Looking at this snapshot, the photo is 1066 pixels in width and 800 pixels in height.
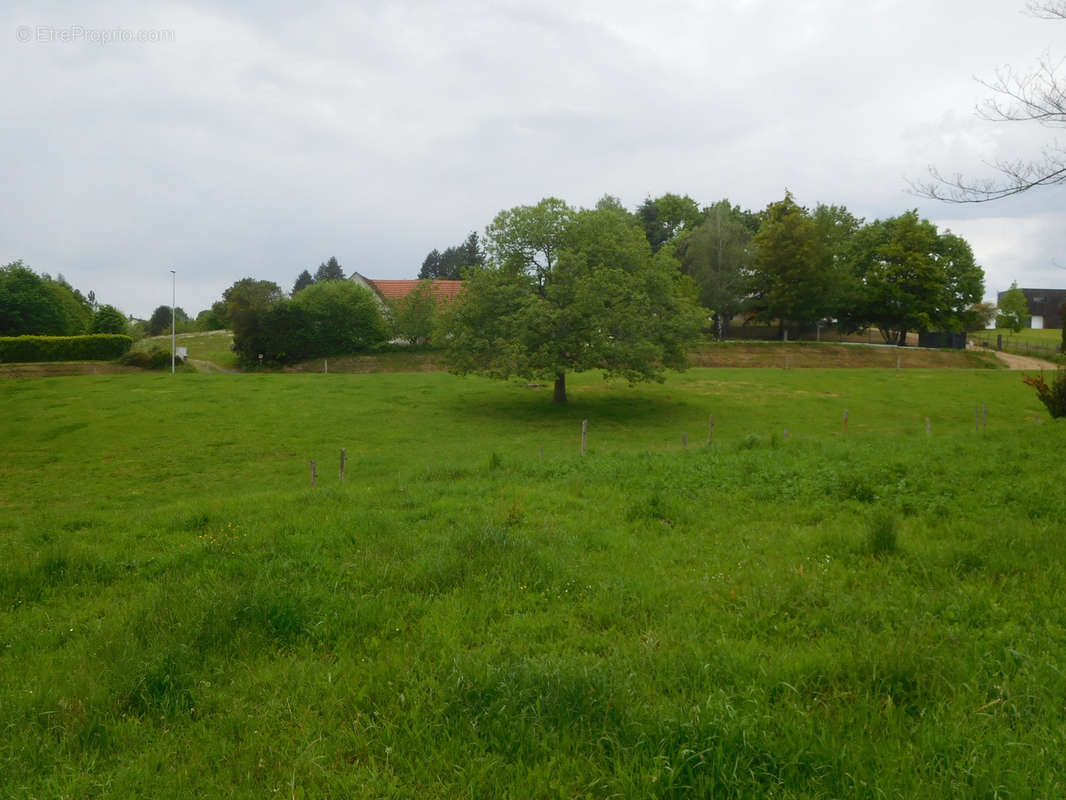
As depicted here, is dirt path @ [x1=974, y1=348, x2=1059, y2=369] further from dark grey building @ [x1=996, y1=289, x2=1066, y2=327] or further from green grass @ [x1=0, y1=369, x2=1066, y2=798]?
dark grey building @ [x1=996, y1=289, x2=1066, y2=327]

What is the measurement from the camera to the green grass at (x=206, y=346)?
56562 millimetres

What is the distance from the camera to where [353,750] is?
3713 mm

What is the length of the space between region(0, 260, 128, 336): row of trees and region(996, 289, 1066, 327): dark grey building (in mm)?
140893

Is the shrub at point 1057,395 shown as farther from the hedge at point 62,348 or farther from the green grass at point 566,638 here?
the hedge at point 62,348

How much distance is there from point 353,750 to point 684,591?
3.26 meters

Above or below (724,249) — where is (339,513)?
below

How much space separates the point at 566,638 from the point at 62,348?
58.8 m

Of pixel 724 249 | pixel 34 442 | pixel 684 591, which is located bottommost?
pixel 34 442

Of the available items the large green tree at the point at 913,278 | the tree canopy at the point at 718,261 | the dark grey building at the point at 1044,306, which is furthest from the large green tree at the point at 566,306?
the dark grey building at the point at 1044,306

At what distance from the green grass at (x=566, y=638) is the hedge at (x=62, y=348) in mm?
48166

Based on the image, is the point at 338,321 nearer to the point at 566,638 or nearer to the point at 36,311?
the point at 36,311

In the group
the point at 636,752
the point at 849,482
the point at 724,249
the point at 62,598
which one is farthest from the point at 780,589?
the point at 724,249

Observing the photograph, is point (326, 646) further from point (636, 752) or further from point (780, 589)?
point (780, 589)

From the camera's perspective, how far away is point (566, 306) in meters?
34.8
